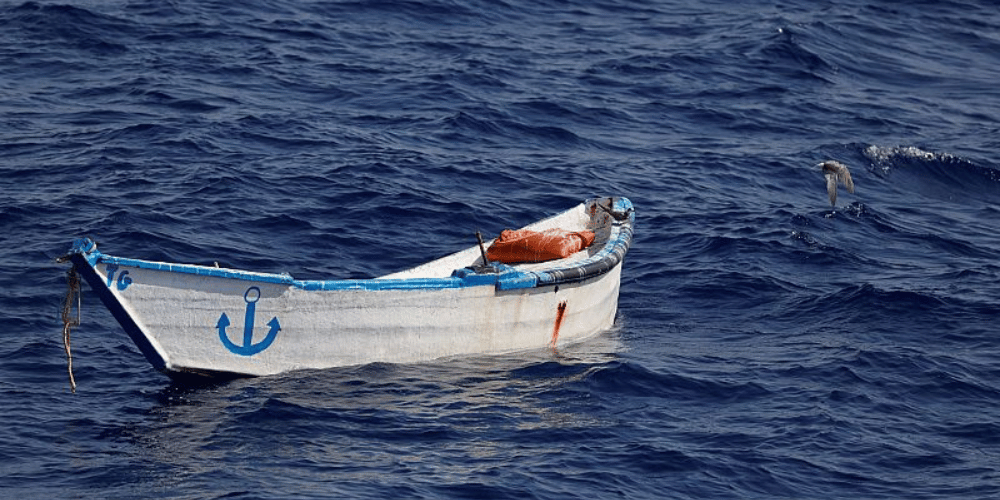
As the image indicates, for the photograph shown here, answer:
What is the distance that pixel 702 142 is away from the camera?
25141 mm

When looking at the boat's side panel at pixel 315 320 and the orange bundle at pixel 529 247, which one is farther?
the orange bundle at pixel 529 247

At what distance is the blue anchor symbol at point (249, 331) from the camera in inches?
547

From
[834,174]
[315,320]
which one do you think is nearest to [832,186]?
[834,174]

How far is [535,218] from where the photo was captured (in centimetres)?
2091

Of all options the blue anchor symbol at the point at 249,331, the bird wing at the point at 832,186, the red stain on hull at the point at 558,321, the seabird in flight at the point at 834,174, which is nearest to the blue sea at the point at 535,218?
the red stain on hull at the point at 558,321

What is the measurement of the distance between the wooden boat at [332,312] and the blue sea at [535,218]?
298 mm

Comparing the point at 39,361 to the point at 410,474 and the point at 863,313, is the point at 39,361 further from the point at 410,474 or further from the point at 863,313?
the point at 863,313

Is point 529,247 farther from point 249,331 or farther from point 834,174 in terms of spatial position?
point 834,174

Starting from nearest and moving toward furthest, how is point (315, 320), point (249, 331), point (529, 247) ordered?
point (249, 331) < point (315, 320) < point (529, 247)

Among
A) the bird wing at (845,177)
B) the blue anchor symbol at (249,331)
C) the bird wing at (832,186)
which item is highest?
the bird wing at (845,177)

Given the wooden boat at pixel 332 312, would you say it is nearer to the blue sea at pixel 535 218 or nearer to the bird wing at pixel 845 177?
the blue sea at pixel 535 218

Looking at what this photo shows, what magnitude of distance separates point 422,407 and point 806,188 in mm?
11520

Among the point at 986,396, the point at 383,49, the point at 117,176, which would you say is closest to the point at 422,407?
the point at 986,396

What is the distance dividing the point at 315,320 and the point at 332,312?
0.66ft
